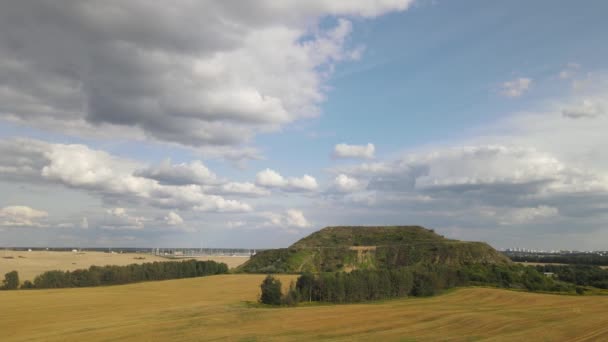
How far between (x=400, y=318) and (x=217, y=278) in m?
93.1

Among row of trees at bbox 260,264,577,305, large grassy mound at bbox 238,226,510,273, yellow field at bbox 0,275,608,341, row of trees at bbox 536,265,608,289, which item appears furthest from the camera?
large grassy mound at bbox 238,226,510,273

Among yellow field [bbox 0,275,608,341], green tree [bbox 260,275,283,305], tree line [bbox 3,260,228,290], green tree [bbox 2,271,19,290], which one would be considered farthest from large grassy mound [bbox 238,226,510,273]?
green tree [bbox 2,271,19,290]

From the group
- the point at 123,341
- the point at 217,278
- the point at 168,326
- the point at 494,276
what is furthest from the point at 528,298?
the point at 217,278

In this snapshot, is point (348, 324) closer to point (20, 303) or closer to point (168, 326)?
point (168, 326)

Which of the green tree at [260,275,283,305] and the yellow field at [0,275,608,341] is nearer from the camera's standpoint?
the yellow field at [0,275,608,341]

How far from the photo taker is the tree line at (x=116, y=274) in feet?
406

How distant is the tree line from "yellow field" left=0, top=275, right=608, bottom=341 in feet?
71.8

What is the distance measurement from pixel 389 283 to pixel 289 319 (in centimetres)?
4198

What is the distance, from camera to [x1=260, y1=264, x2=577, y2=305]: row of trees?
9500cm

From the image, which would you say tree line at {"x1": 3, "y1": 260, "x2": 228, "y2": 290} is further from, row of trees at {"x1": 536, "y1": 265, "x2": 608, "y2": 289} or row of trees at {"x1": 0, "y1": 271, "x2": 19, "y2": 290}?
row of trees at {"x1": 536, "y1": 265, "x2": 608, "y2": 289}

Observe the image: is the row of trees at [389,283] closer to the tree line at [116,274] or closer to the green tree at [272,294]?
the green tree at [272,294]

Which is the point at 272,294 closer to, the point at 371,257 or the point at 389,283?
the point at 389,283

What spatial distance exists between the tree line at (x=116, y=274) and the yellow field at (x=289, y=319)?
21876 mm

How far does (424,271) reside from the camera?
371 feet
